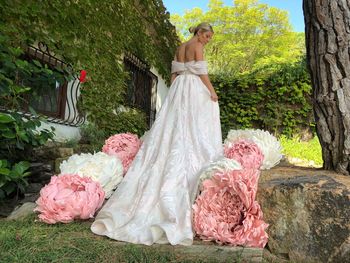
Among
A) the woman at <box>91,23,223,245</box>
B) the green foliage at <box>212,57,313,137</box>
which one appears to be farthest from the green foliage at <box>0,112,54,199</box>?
the green foliage at <box>212,57,313,137</box>

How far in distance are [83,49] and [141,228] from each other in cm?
317

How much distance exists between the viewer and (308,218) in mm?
2037

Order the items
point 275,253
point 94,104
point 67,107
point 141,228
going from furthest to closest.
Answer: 1. point 94,104
2. point 67,107
3. point 141,228
4. point 275,253

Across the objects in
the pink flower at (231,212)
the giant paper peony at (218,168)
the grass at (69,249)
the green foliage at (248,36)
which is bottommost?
the grass at (69,249)

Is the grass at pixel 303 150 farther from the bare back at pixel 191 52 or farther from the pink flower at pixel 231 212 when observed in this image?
the pink flower at pixel 231 212

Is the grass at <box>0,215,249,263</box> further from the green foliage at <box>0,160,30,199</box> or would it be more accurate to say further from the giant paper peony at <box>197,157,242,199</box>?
the giant paper peony at <box>197,157,242,199</box>

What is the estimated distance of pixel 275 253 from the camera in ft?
6.97

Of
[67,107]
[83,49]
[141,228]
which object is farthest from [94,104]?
[141,228]

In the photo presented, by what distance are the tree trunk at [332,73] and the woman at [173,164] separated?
91 cm

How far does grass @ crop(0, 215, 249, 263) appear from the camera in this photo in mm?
1862

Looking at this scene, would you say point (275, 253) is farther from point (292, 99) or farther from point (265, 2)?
point (265, 2)

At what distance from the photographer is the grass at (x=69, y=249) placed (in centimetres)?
186

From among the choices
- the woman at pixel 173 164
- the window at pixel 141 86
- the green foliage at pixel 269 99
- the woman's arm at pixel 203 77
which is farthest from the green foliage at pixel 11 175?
the green foliage at pixel 269 99

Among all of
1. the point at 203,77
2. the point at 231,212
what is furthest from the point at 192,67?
the point at 231,212
